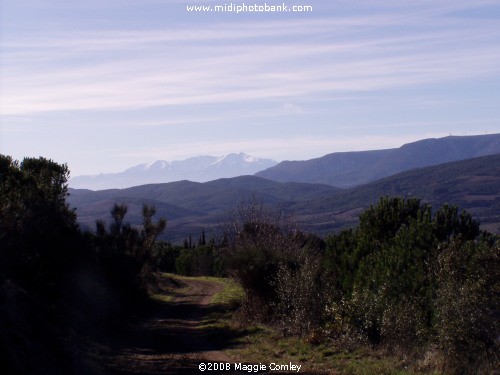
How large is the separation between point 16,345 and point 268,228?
16205 millimetres

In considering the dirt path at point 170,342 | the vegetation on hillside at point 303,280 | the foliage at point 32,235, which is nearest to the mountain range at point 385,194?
the dirt path at point 170,342

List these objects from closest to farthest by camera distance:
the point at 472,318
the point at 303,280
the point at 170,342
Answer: the point at 472,318, the point at 303,280, the point at 170,342

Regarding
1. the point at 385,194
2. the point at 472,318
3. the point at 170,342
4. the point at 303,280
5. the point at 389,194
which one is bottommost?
the point at 170,342

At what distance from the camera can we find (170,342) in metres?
21.1

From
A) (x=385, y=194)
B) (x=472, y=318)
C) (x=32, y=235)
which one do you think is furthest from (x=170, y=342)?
(x=385, y=194)

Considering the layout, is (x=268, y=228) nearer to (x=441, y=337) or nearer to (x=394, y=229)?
(x=394, y=229)

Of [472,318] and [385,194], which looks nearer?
[472,318]

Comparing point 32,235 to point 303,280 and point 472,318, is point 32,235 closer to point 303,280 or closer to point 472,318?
point 303,280

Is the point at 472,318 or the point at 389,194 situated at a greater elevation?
the point at 389,194

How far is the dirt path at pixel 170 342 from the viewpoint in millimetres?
16234

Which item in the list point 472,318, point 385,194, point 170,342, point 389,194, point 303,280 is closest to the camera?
point 472,318

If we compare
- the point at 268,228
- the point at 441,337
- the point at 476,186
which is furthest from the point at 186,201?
the point at 441,337

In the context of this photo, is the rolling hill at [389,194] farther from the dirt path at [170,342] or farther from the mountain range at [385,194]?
the dirt path at [170,342]

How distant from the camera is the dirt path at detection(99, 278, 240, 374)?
1623 centimetres
